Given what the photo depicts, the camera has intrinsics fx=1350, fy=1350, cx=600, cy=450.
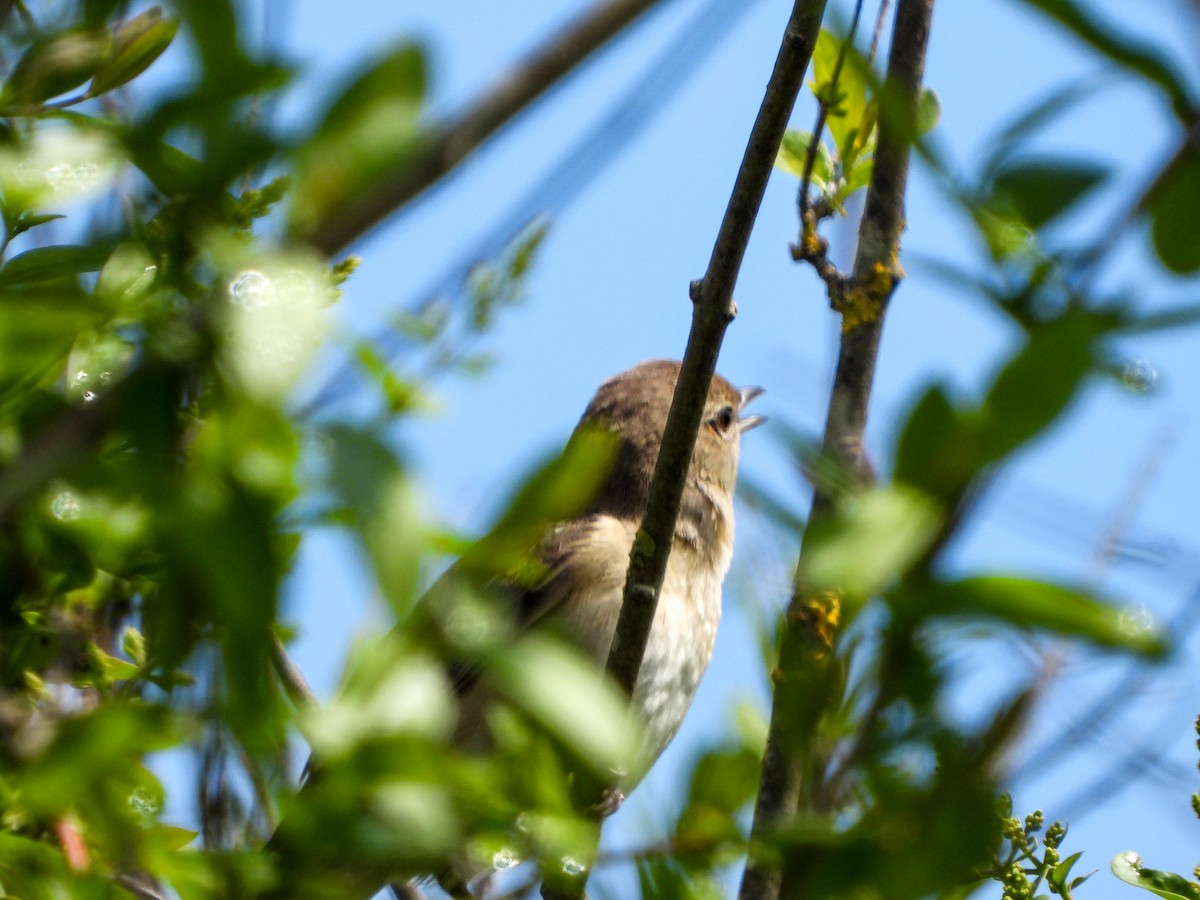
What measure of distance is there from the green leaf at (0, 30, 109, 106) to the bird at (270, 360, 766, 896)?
2.82m

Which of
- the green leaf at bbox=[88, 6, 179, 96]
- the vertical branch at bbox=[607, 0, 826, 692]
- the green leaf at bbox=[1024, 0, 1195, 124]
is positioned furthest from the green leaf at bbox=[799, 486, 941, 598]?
the green leaf at bbox=[88, 6, 179, 96]

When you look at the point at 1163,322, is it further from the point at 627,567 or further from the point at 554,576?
the point at 554,576

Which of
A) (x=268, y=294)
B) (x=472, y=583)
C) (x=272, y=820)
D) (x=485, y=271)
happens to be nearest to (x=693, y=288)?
(x=485, y=271)

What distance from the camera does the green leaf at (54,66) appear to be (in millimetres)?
1539

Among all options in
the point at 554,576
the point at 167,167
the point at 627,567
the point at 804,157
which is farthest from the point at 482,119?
the point at 554,576

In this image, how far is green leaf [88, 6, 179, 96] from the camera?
187cm

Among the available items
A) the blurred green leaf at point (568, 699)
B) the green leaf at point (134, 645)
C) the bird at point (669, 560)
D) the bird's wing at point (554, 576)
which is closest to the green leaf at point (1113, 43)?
the blurred green leaf at point (568, 699)

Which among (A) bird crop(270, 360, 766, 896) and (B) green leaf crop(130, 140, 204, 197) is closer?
(B) green leaf crop(130, 140, 204, 197)

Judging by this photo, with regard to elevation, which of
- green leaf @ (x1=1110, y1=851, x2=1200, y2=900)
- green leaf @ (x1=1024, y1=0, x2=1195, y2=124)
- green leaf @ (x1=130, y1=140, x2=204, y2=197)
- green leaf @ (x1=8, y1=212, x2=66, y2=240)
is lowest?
green leaf @ (x1=8, y1=212, x2=66, y2=240)

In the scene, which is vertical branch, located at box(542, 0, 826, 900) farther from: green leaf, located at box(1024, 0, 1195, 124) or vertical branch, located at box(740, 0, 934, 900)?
green leaf, located at box(1024, 0, 1195, 124)

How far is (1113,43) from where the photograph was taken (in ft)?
3.57

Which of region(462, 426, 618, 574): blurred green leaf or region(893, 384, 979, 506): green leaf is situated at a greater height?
region(893, 384, 979, 506): green leaf

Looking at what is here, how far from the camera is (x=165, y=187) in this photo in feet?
4.34

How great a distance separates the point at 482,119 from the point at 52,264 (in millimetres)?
728
